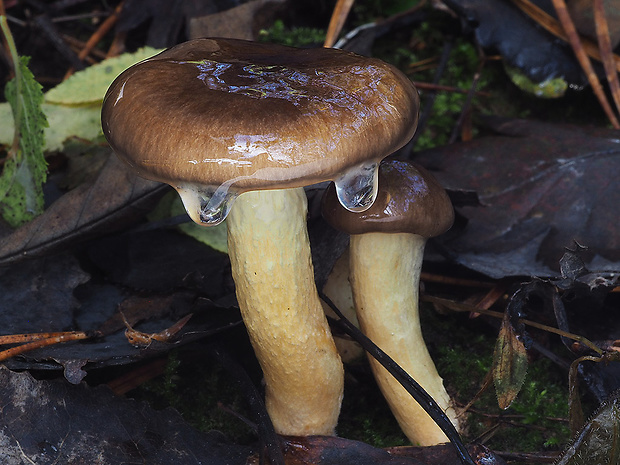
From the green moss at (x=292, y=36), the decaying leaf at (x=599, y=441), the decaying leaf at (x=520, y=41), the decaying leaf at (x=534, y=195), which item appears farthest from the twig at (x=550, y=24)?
the decaying leaf at (x=599, y=441)

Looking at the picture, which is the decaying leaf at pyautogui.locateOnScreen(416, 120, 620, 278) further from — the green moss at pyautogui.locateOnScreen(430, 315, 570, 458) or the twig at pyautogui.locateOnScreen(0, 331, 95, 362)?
the twig at pyautogui.locateOnScreen(0, 331, 95, 362)

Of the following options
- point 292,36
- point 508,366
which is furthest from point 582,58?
point 508,366

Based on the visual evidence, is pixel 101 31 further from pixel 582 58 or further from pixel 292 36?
pixel 582 58

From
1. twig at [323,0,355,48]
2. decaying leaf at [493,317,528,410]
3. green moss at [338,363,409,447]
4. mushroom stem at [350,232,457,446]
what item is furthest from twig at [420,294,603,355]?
twig at [323,0,355,48]

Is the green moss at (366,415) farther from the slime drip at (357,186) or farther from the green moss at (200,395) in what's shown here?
the slime drip at (357,186)

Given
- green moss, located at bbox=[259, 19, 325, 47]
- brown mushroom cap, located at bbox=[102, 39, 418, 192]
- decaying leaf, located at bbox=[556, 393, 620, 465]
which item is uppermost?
brown mushroom cap, located at bbox=[102, 39, 418, 192]

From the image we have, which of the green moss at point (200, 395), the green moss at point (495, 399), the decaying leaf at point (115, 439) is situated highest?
the decaying leaf at point (115, 439)
